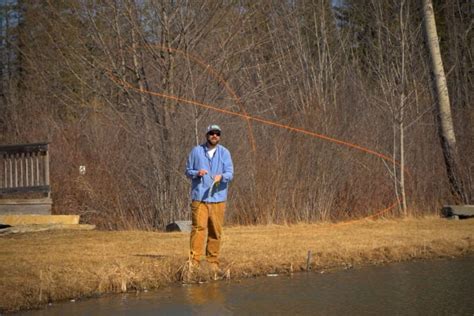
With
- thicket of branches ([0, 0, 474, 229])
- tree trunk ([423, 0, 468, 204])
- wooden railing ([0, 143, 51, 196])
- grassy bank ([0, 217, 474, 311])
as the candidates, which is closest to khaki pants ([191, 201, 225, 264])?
grassy bank ([0, 217, 474, 311])

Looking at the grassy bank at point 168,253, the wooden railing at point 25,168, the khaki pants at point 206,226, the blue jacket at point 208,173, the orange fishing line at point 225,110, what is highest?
the orange fishing line at point 225,110

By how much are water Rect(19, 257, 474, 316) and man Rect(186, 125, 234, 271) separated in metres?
0.48

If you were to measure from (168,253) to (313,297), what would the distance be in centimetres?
284

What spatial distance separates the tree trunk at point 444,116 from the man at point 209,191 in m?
10.0

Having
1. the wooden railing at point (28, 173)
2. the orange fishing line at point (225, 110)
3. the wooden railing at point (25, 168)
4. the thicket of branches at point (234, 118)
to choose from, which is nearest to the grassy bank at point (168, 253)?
the thicket of branches at point (234, 118)

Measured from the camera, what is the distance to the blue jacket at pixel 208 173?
927 centimetres

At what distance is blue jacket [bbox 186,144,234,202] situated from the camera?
9.27 metres

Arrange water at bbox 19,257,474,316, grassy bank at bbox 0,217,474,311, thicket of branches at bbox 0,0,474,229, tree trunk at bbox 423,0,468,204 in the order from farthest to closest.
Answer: tree trunk at bbox 423,0,468,204, thicket of branches at bbox 0,0,474,229, grassy bank at bbox 0,217,474,311, water at bbox 19,257,474,316

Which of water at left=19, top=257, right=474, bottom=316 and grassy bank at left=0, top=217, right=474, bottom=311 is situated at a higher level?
grassy bank at left=0, top=217, right=474, bottom=311

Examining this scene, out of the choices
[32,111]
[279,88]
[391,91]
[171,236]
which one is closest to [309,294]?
[171,236]

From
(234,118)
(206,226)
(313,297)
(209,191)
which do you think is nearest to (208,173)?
(209,191)

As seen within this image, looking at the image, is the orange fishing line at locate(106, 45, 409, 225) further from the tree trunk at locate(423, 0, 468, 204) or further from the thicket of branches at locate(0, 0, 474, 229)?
the tree trunk at locate(423, 0, 468, 204)

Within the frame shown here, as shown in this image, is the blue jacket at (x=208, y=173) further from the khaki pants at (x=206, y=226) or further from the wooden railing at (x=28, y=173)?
the wooden railing at (x=28, y=173)

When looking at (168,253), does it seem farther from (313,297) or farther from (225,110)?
(225,110)
